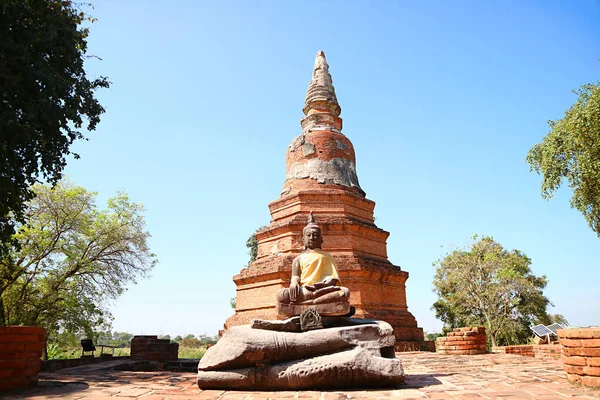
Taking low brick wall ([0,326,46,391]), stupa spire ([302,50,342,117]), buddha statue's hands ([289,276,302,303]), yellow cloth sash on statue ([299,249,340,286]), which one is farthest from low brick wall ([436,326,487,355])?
low brick wall ([0,326,46,391])

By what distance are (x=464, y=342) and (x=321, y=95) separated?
32.0 feet

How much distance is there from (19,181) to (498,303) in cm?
2262

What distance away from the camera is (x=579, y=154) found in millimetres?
11961

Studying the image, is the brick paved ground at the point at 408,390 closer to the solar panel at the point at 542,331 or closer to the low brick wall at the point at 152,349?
the low brick wall at the point at 152,349

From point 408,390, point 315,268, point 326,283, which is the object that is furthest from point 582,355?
point 315,268

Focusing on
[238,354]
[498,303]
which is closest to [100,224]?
[238,354]

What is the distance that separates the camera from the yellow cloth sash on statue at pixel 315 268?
6281 mm

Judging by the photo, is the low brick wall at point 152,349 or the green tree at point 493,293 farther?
the green tree at point 493,293

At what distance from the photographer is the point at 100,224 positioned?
1496cm

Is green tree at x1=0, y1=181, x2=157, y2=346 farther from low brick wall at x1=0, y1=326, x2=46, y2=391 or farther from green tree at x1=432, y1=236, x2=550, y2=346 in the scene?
green tree at x1=432, y1=236, x2=550, y2=346

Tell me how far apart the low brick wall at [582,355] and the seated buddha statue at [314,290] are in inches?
104

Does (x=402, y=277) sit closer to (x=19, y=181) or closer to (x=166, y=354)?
(x=166, y=354)

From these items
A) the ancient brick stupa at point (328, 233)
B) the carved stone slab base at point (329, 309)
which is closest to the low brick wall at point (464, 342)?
the ancient brick stupa at point (328, 233)

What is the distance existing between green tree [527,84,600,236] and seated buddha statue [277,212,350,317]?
906 cm
